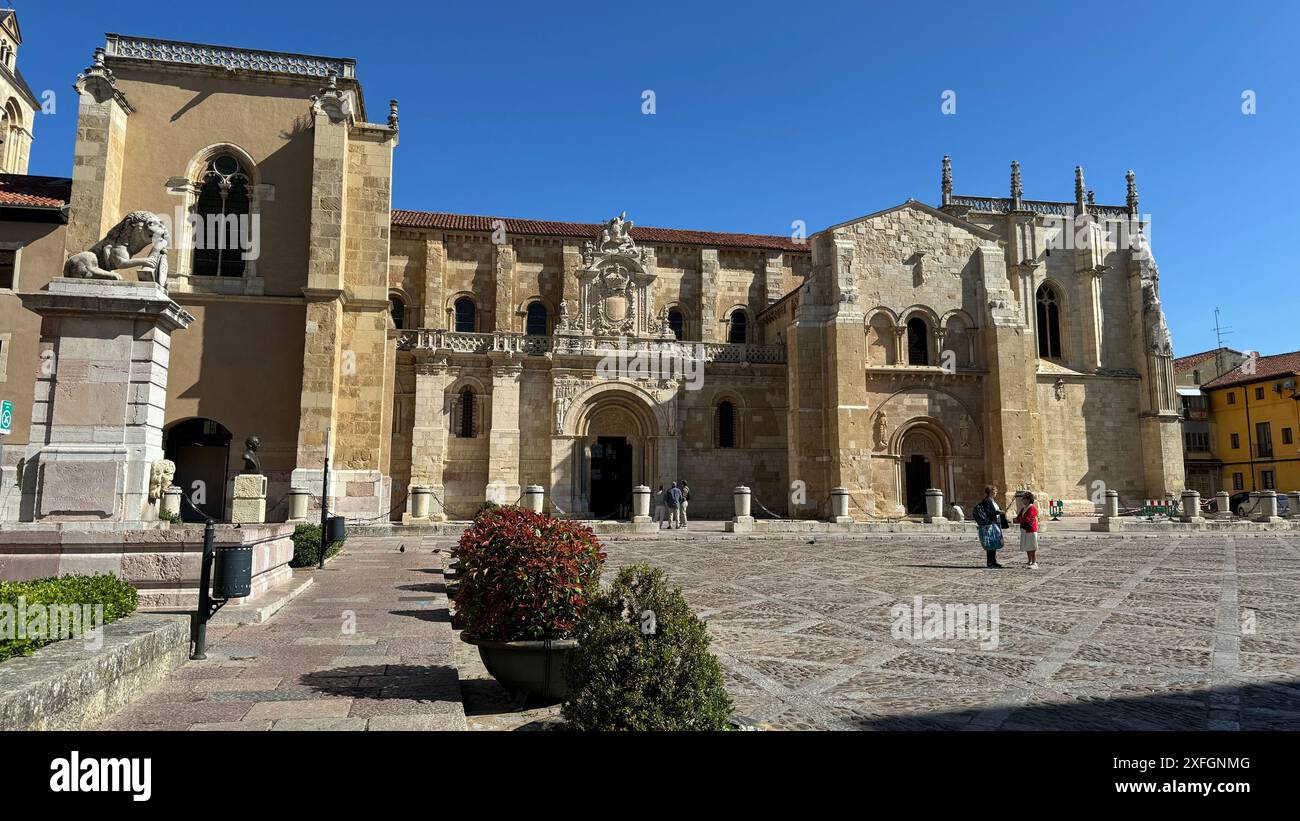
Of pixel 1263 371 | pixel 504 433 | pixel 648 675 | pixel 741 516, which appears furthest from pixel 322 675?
pixel 1263 371

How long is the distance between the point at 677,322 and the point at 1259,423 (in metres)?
36.1

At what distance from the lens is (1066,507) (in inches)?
1201

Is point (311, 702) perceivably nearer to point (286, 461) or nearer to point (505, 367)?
point (286, 461)

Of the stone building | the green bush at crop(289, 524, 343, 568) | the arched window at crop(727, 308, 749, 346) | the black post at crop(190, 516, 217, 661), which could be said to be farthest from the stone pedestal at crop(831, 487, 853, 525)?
the black post at crop(190, 516, 217, 661)

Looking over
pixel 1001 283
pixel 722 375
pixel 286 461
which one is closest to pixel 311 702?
pixel 286 461

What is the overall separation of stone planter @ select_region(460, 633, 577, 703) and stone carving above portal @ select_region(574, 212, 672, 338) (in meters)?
23.1

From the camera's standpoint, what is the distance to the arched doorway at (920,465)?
28656 millimetres

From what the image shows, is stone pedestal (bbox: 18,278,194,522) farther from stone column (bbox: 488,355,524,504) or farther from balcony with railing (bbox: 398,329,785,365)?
balcony with railing (bbox: 398,329,785,365)

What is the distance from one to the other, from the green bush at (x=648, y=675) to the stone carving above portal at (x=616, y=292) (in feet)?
79.4

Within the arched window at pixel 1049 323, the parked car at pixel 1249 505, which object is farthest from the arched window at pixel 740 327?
the parked car at pixel 1249 505

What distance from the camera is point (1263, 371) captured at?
4381cm

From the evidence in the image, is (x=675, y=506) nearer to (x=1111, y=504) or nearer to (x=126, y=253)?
(x=1111, y=504)

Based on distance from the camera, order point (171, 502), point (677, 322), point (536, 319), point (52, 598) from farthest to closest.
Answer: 1. point (677, 322)
2. point (536, 319)
3. point (171, 502)
4. point (52, 598)

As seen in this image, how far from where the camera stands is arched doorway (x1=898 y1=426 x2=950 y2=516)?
94.0 feet
